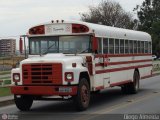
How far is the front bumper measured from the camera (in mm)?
13227

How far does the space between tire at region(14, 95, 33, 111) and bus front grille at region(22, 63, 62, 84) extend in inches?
25.6

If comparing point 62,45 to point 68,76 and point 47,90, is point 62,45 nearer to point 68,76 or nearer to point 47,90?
point 68,76

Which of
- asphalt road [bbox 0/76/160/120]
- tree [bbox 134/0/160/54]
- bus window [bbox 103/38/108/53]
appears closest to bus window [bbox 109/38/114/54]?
bus window [bbox 103/38/108/53]

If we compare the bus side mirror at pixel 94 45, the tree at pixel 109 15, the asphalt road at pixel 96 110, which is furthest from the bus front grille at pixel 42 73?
the tree at pixel 109 15

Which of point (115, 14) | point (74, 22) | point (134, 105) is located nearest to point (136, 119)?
point (134, 105)

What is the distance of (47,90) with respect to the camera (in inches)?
525

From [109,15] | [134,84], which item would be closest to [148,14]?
[109,15]

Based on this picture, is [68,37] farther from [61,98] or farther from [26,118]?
[26,118]

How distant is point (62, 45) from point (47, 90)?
1.97m

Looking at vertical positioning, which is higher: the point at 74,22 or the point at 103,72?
the point at 74,22

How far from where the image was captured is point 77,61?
13898mm

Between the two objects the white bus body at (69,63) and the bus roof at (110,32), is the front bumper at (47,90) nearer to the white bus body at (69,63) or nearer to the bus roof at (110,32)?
the white bus body at (69,63)

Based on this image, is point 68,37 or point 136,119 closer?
point 136,119

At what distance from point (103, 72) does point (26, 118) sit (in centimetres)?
405
